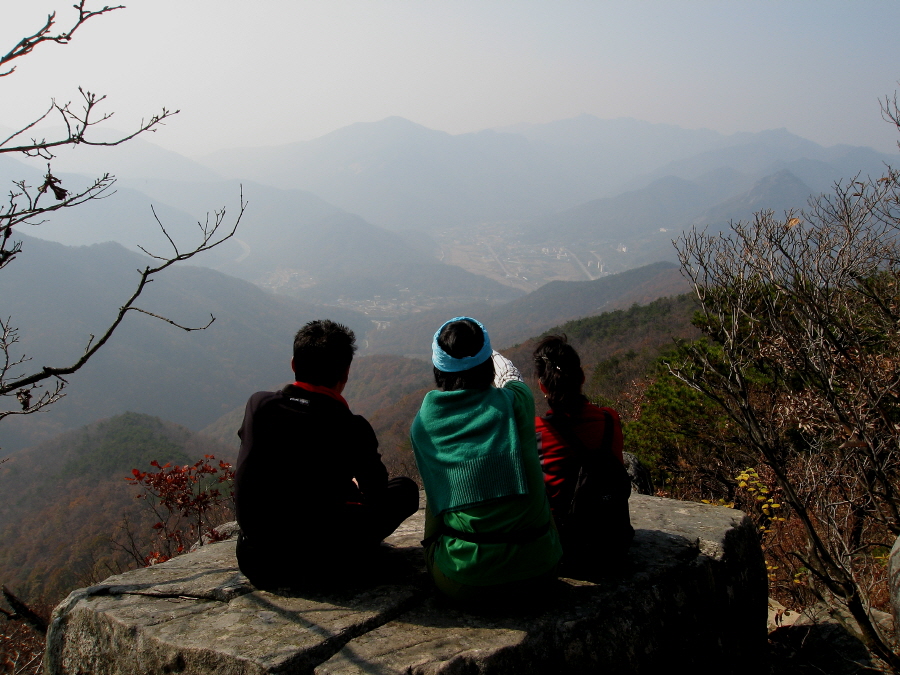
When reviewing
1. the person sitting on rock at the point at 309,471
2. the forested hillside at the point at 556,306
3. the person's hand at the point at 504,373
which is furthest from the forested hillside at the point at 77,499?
the forested hillside at the point at 556,306

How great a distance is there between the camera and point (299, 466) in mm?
2539

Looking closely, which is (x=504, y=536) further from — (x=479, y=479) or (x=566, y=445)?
(x=566, y=445)

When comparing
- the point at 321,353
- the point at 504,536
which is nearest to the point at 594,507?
the point at 504,536

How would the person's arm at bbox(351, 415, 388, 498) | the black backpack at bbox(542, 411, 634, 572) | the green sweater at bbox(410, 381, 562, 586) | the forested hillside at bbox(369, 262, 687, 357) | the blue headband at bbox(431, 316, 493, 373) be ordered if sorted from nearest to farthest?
the green sweater at bbox(410, 381, 562, 586) < the blue headband at bbox(431, 316, 493, 373) < the person's arm at bbox(351, 415, 388, 498) < the black backpack at bbox(542, 411, 634, 572) < the forested hillside at bbox(369, 262, 687, 357)

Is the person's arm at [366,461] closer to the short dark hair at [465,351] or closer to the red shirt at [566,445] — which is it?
the short dark hair at [465,351]

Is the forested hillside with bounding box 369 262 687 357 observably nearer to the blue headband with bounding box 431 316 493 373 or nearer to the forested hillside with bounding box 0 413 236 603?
the forested hillside with bounding box 0 413 236 603

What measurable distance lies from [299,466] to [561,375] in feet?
4.51

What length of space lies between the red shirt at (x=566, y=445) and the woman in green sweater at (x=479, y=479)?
A: 349 millimetres

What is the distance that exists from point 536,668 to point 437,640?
1.38 ft

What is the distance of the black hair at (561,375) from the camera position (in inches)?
108

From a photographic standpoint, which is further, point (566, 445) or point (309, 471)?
point (566, 445)

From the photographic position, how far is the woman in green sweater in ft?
7.57

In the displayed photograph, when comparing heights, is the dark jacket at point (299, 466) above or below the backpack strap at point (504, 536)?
above

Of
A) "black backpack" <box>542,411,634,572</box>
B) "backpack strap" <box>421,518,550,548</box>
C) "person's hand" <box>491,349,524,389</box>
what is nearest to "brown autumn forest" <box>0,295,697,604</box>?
"person's hand" <box>491,349,524,389</box>
